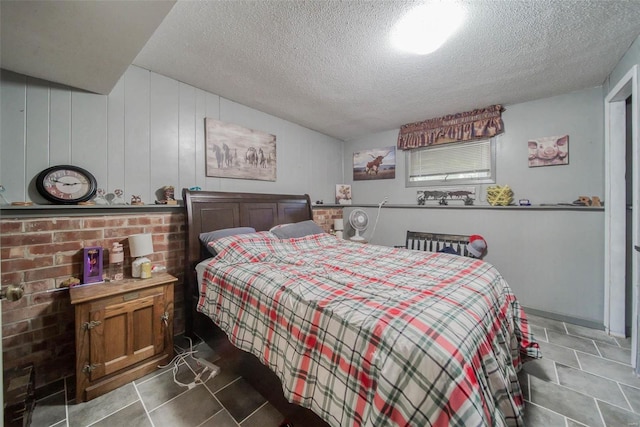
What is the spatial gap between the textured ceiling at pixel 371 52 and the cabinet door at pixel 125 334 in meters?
1.65

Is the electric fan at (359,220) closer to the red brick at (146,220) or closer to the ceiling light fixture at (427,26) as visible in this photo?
the ceiling light fixture at (427,26)

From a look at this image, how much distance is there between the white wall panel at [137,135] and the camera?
2.06 metres

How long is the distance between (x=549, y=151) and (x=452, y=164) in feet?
3.23

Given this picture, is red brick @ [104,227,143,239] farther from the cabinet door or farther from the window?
the window

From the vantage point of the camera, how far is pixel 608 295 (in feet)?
7.66

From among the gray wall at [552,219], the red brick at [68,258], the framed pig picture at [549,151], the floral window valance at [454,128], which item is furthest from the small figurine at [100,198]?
the framed pig picture at [549,151]

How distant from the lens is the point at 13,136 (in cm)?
161

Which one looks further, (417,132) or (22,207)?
(417,132)

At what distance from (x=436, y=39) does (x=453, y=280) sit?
1658mm

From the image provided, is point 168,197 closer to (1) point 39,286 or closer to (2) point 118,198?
(2) point 118,198

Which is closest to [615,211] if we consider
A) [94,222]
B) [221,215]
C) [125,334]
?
[221,215]

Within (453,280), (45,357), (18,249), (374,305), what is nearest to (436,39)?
(453,280)

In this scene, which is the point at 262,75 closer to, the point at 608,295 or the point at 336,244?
the point at 336,244

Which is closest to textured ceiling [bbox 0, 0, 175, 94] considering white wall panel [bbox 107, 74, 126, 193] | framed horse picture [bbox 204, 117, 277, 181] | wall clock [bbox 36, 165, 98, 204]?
white wall panel [bbox 107, 74, 126, 193]
